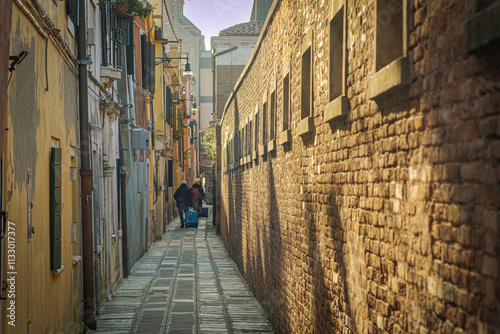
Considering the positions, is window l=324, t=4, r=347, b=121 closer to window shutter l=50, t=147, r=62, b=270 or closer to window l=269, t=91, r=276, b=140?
window shutter l=50, t=147, r=62, b=270

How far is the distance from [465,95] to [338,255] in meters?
3.33

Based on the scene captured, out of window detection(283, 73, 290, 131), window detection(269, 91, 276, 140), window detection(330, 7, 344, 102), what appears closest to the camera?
window detection(330, 7, 344, 102)

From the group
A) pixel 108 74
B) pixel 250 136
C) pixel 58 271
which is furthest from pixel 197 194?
pixel 58 271

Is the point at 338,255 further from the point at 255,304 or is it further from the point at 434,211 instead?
the point at 255,304

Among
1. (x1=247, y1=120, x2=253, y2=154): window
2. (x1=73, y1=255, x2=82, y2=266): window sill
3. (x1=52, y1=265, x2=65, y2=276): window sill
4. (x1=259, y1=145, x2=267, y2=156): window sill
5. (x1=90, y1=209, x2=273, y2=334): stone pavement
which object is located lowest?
(x1=90, y1=209, x2=273, y2=334): stone pavement

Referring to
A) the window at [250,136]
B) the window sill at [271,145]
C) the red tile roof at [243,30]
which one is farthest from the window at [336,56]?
the red tile roof at [243,30]

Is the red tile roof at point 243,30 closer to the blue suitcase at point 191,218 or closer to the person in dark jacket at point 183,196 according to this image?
the person in dark jacket at point 183,196

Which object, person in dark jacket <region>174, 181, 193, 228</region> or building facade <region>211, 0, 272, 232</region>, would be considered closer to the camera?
person in dark jacket <region>174, 181, 193, 228</region>

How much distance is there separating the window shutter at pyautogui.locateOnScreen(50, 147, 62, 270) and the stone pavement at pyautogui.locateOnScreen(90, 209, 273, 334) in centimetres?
283

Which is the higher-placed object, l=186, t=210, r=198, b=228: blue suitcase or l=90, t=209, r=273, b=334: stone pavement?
l=186, t=210, r=198, b=228: blue suitcase

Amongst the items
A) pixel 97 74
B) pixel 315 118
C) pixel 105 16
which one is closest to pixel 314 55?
pixel 315 118

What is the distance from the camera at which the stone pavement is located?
Answer: 11.0m

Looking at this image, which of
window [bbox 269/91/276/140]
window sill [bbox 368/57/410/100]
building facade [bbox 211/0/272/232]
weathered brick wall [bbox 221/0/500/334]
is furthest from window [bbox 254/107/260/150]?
building facade [bbox 211/0/272/232]

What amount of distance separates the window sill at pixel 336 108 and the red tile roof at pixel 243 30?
34283 millimetres
